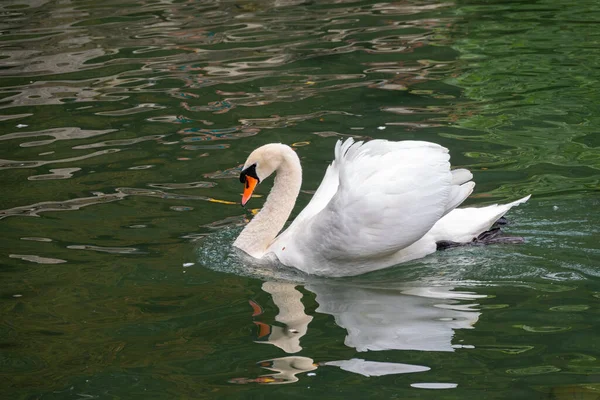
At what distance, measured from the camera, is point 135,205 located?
7910 mm

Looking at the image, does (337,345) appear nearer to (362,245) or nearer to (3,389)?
(362,245)

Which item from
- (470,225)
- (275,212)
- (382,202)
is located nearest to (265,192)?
(275,212)

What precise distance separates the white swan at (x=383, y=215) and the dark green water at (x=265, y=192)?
15cm

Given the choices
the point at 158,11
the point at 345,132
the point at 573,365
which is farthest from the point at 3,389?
the point at 158,11

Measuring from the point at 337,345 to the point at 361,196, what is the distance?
1.19 meters

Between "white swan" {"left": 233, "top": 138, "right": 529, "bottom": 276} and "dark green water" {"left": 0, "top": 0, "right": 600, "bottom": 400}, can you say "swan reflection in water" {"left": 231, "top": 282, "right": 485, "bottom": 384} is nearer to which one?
"dark green water" {"left": 0, "top": 0, "right": 600, "bottom": 400}

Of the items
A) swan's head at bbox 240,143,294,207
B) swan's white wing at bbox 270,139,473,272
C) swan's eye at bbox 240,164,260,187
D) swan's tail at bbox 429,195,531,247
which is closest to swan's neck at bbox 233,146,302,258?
swan's head at bbox 240,143,294,207

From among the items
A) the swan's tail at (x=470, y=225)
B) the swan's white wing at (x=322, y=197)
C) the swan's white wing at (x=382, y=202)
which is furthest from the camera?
the swan's white wing at (x=322, y=197)

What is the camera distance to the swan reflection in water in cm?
506

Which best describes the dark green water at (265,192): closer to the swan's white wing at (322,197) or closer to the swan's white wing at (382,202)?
the swan's white wing at (382,202)

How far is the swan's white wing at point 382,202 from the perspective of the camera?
620cm

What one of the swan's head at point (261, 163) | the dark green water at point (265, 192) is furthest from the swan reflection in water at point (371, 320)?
the swan's head at point (261, 163)

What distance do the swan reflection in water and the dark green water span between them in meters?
0.02


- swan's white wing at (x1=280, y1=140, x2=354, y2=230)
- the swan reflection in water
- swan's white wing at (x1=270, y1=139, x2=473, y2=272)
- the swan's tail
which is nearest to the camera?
the swan reflection in water
